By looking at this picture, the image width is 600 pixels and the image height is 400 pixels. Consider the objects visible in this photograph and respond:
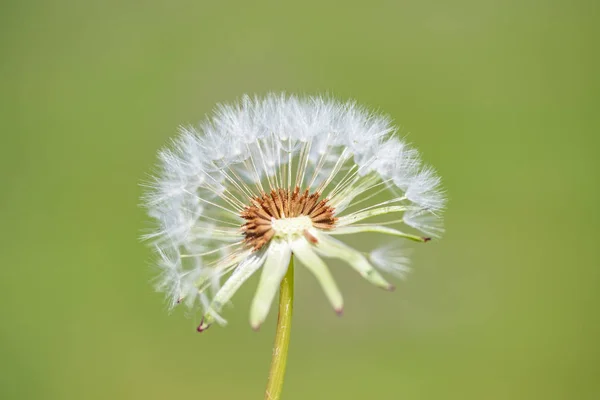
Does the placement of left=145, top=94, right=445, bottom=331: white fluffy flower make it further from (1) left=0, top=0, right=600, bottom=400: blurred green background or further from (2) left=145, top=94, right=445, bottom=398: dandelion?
(1) left=0, top=0, right=600, bottom=400: blurred green background

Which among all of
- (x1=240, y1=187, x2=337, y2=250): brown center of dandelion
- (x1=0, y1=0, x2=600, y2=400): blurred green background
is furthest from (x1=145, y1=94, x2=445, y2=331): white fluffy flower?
(x1=0, y1=0, x2=600, y2=400): blurred green background

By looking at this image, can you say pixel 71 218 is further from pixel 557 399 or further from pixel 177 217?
pixel 177 217

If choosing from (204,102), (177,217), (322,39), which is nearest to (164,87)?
(204,102)

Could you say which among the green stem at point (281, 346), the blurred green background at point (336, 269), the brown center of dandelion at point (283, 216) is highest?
the blurred green background at point (336, 269)

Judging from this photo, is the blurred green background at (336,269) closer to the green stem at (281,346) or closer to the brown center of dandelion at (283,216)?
the brown center of dandelion at (283,216)

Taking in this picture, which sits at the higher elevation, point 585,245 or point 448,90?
point 448,90

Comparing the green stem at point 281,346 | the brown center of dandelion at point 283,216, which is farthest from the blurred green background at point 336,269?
the green stem at point 281,346
